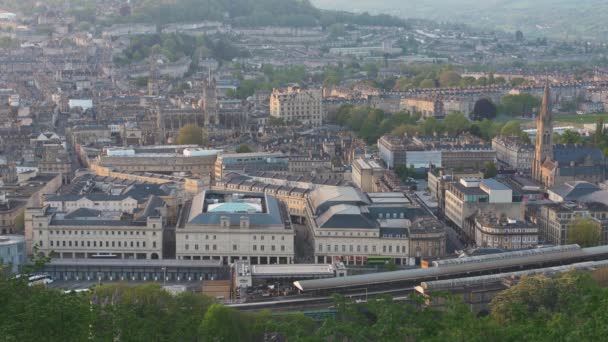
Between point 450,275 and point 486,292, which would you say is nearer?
point 486,292

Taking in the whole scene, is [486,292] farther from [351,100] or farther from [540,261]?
[351,100]

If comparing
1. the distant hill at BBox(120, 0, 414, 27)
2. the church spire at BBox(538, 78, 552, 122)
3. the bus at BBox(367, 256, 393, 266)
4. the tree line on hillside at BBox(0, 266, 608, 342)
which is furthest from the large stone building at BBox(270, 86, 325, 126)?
the distant hill at BBox(120, 0, 414, 27)

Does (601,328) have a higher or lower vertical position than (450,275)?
higher

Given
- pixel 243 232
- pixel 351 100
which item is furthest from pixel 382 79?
pixel 243 232

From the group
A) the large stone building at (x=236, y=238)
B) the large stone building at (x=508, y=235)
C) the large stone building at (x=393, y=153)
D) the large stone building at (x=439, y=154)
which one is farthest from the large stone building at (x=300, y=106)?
the large stone building at (x=236, y=238)

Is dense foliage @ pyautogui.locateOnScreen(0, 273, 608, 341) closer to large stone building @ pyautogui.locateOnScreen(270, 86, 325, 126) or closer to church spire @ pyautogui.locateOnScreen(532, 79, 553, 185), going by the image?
church spire @ pyautogui.locateOnScreen(532, 79, 553, 185)
